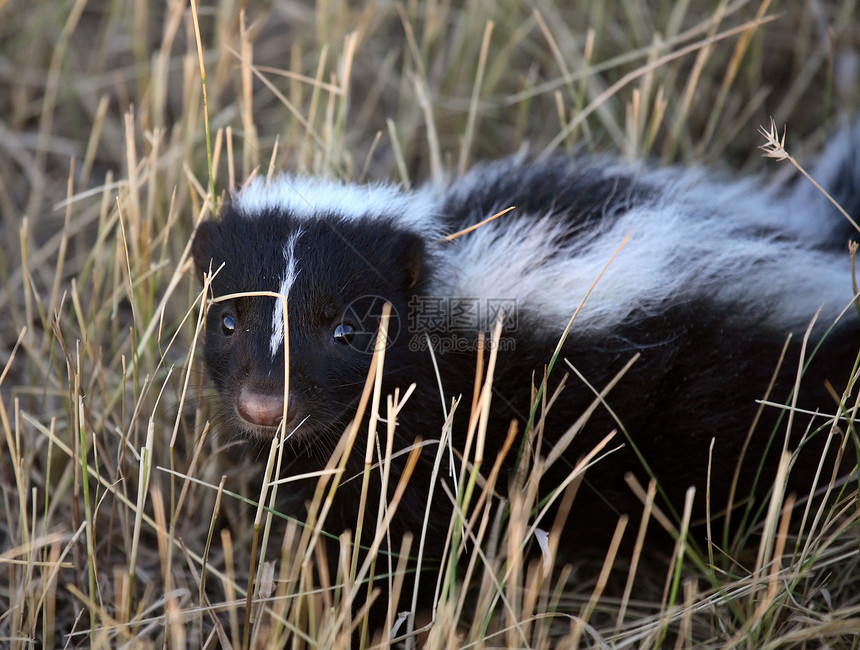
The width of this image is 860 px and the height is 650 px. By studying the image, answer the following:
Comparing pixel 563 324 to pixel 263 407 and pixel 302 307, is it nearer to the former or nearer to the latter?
pixel 302 307

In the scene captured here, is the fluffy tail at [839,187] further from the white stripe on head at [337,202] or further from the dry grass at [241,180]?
the white stripe on head at [337,202]

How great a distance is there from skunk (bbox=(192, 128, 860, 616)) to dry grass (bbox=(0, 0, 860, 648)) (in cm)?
22

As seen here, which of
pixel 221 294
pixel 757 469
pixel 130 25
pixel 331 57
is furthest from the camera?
pixel 130 25

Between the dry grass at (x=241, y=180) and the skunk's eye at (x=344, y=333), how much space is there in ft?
1.34

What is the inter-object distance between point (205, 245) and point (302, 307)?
586 millimetres

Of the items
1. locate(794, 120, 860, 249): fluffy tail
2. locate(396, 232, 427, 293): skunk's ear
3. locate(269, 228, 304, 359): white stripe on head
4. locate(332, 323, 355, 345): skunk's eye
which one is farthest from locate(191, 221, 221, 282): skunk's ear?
locate(794, 120, 860, 249): fluffy tail

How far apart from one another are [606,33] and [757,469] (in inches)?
115

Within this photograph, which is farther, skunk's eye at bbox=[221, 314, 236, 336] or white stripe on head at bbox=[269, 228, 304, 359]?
skunk's eye at bbox=[221, 314, 236, 336]

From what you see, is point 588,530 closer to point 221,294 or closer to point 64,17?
point 221,294

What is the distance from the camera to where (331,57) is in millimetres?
4938

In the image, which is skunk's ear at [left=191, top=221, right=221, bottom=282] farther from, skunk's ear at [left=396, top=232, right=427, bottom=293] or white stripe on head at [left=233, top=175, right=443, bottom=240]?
skunk's ear at [left=396, top=232, right=427, bottom=293]

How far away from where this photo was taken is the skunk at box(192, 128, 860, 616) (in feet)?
9.80

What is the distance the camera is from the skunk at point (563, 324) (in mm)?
2986

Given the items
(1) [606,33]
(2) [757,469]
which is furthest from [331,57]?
(2) [757,469]
